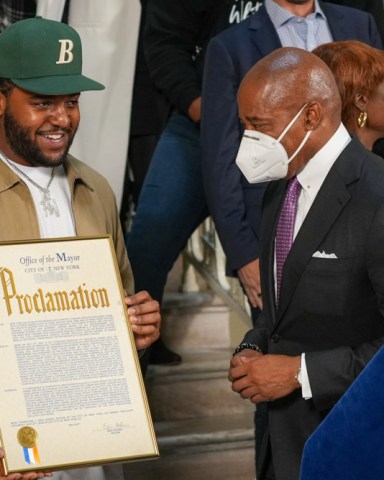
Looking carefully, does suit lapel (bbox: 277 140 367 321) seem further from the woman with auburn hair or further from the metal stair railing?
the metal stair railing

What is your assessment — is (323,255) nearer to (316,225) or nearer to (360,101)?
(316,225)

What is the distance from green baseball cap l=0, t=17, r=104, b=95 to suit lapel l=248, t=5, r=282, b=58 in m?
1.04

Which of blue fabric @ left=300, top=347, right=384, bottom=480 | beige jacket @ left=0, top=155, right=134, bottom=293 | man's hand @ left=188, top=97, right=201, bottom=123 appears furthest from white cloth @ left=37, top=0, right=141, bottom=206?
blue fabric @ left=300, top=347, right=384, bottom=480

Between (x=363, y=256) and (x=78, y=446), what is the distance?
74 cm

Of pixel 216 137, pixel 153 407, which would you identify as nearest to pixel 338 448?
pixel 216 137

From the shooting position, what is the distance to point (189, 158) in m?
4.20

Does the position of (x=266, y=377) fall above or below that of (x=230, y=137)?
below

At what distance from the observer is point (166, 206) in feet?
13.6

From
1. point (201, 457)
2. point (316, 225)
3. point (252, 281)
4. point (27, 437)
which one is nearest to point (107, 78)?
point (252, 281)

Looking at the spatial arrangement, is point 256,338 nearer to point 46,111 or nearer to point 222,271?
point 46,111

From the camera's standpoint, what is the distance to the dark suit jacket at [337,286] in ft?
8.75

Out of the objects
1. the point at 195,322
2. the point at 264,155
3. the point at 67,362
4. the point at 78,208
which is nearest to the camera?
the point at 67,362

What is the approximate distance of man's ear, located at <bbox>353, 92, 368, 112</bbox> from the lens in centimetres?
300

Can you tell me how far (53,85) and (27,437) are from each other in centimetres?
82
